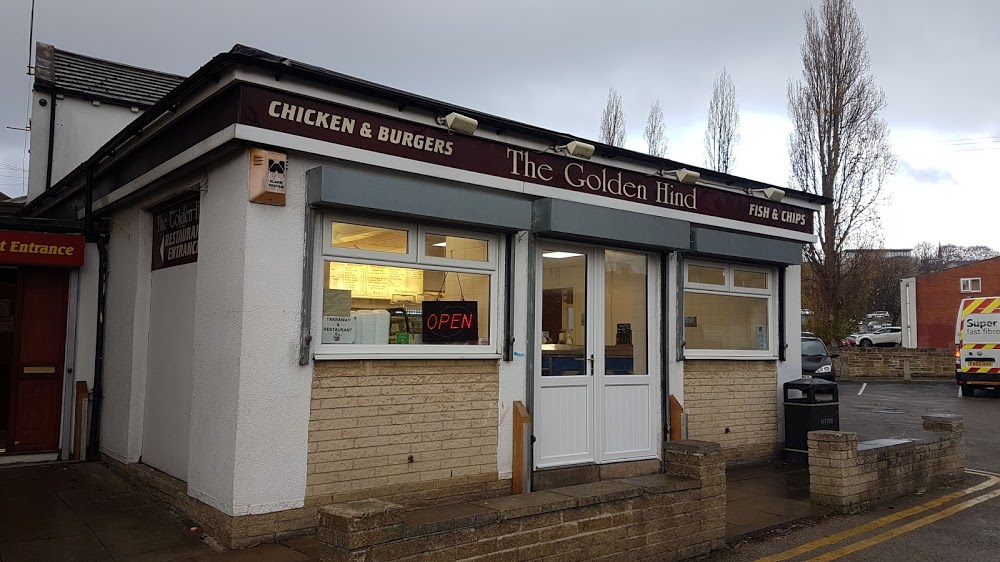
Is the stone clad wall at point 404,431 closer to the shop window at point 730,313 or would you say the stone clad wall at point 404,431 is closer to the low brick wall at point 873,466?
the low brick wall at point 873,466

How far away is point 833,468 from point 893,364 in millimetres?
24387

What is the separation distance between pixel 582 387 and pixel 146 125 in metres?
5.35

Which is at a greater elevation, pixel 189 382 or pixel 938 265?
pixel 938 265

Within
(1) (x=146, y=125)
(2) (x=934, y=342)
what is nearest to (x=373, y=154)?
(1) (x=146, y=125)

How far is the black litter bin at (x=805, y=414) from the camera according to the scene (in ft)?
32.7

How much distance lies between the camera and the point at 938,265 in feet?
260

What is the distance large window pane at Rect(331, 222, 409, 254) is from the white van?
19676 mm

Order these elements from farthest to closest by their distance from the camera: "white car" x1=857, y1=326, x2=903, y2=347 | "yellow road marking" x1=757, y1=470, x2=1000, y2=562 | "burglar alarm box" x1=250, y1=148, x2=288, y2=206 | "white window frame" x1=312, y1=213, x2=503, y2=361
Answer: "white car" x1=857, y1=326, x2=903, y2=347, "white window frame" x1=312, y1=213, x2=503, y2=361, "yellow road marking" x1=757, y1=470, x2=1000, y2=562, "burglar alarm box" x1=250, y1=148, x2=288, y2=206

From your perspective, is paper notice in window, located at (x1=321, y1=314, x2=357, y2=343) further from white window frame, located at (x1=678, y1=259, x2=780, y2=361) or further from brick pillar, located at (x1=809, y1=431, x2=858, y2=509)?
brick pillar, located at (x1=809, y1=431, x2=858, y2=509)

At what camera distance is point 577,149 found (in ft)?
26.3

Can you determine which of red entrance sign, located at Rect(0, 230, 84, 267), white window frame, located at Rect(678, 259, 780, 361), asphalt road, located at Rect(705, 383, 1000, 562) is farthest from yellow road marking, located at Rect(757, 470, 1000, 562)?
red entrance sign, located at Rect(0, 230, 84, 267)

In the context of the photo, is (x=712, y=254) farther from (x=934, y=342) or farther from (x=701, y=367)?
(x=934, y=342)

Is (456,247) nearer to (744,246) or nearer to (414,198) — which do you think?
(414,198)

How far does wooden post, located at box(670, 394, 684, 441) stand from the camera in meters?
9.05
